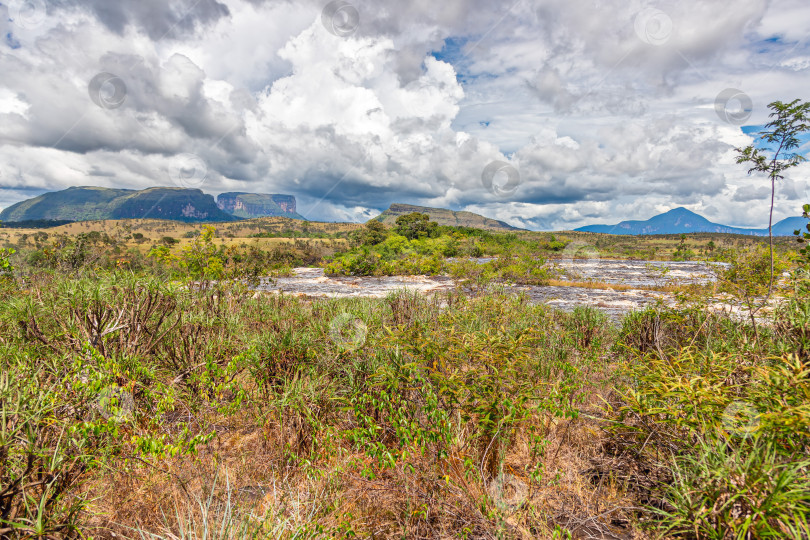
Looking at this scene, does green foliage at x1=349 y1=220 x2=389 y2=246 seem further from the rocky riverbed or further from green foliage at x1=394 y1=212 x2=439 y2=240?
the rocky riverbed

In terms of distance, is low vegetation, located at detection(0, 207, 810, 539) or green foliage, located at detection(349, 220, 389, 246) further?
green foliage, located at detection(349, 220, 389, 246)

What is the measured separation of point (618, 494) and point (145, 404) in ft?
16.0

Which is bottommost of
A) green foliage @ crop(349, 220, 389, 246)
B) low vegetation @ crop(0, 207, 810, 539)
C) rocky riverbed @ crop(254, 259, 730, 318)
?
rocky riverbed @ crop(254, 259, 730, 318)

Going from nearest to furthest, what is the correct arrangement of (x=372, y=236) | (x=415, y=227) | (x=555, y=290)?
(x=555, y=290) → (x=372, y=236) → (x=415, y=227)

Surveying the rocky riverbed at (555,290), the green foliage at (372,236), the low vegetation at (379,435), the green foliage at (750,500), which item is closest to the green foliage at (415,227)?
the green foliage at (372,236)

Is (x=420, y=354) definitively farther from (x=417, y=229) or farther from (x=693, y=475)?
(x=417, y=229)

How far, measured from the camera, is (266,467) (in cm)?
344

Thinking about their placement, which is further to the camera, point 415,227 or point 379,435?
point 415,227

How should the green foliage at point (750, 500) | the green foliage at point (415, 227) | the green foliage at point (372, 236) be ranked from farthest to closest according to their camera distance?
the green foliage at point (415, 227), the green foliage at point (372, 236), the green foliage at point (750, 500)

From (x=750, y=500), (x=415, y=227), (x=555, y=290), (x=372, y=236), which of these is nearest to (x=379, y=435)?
(x=750, y=500)

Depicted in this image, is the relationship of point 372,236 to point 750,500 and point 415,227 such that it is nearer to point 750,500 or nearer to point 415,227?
point 415,227

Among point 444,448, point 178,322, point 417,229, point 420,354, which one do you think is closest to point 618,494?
point 444,448

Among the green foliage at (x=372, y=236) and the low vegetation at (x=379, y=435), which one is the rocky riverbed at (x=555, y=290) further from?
the green foliage at (x=372, y=236)

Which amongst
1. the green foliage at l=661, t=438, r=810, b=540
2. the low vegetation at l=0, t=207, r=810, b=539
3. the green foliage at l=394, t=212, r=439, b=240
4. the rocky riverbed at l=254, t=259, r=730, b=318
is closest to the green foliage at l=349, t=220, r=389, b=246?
the green foliage at l=394, t=212, r=439, b=240
